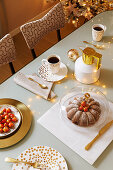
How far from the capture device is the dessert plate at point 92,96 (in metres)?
1.00

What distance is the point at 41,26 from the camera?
5.23ft

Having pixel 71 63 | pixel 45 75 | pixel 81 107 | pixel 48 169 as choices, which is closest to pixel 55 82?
pixel 45 75

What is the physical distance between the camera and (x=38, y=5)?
3.04 meters

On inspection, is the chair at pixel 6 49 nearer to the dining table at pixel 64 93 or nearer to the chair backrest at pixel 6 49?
the chair backrest at pixel 6 49

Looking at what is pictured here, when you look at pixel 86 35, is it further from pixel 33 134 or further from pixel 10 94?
pixel 33 134

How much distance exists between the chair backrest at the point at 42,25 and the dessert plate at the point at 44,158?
0.85m

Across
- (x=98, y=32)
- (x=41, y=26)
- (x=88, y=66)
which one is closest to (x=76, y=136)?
(x=88, y=66)

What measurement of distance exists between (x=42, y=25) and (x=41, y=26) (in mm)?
12

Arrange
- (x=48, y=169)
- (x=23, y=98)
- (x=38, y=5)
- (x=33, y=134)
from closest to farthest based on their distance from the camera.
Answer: (x=48, y=169) → (x=33, y=134) → (x=23, y=98) → (x=38, y=5)

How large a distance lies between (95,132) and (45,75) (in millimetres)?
461

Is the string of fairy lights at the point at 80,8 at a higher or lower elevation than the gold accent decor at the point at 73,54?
lower

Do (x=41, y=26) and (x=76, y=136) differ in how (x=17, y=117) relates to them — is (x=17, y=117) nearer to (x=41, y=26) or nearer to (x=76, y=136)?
(x=76, y=136)

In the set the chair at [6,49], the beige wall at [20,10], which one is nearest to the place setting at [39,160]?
the chair at [6,49]

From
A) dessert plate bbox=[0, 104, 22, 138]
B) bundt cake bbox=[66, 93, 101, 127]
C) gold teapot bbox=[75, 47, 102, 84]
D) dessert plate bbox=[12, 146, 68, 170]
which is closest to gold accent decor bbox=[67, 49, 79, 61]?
gold teapot bbox=[75, 47, 102, 84]
